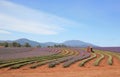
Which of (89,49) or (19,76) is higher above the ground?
(89,49)

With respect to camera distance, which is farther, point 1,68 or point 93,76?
point 1,68

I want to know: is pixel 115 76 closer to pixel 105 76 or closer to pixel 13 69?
pixel 105 76

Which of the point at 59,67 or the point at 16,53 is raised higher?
the point at 16,53

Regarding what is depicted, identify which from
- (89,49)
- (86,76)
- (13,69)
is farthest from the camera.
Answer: (89,49)

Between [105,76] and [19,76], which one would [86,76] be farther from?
[19,76]

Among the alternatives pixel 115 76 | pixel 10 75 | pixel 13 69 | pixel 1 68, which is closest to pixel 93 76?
pixel 115 76

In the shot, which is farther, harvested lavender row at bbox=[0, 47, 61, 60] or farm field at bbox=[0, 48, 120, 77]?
harvested lavender row at bbox=[0, 47, 61, 60]

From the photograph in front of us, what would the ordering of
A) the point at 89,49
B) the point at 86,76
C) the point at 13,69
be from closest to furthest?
the point at 86,76
the point at 13,69
the point at 89,49

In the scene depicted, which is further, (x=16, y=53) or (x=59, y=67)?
(x=16, y=53)

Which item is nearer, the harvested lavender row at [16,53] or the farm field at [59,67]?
the farm field at [59,67]

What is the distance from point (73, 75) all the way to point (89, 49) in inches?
1771

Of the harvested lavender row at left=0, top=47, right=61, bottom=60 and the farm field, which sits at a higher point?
the harvested lavender row at left=0, top=47, right=61, bottom=60

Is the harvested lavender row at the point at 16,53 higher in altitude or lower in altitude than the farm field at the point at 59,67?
higher

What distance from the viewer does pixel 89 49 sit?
6975cm
